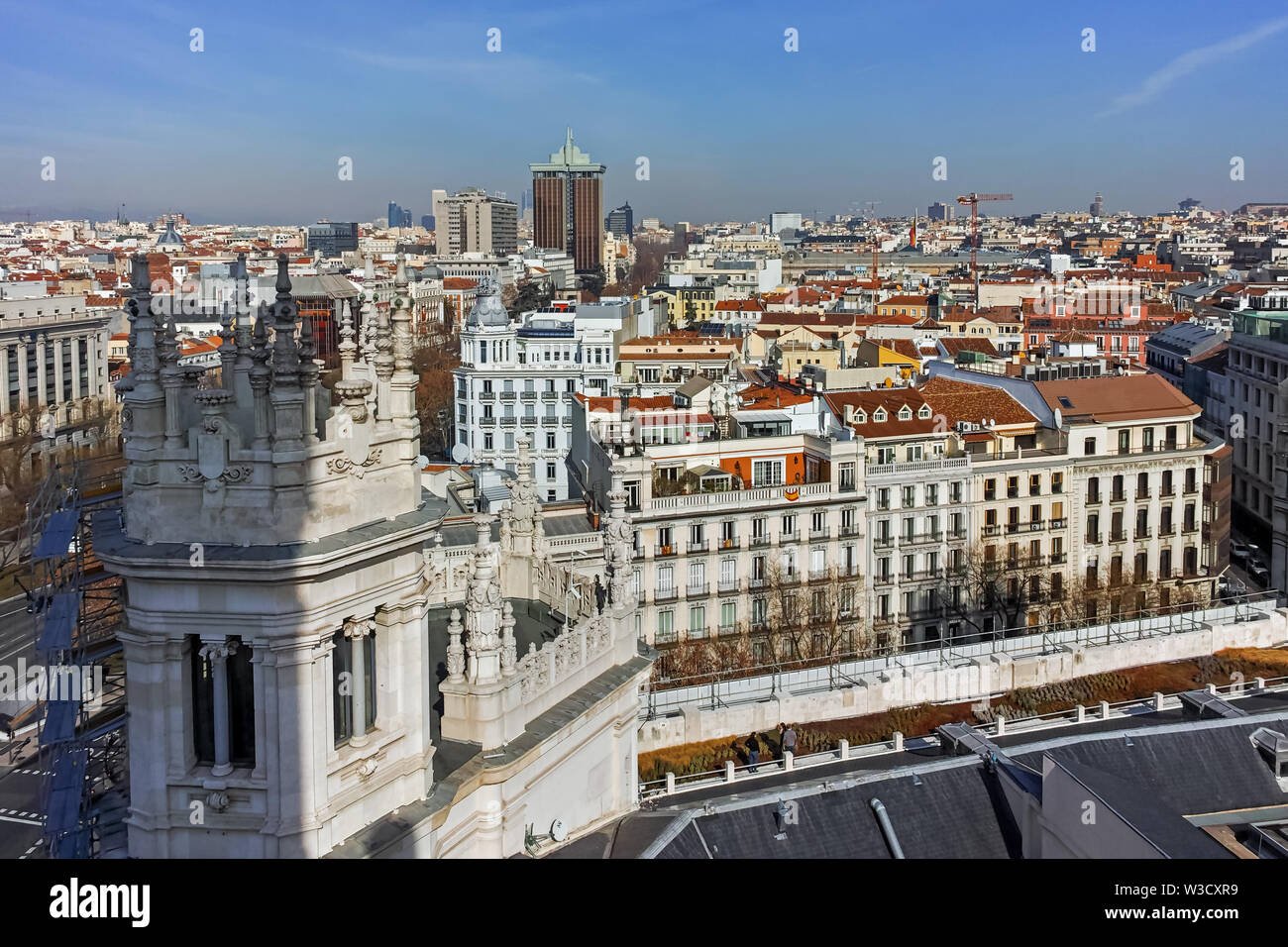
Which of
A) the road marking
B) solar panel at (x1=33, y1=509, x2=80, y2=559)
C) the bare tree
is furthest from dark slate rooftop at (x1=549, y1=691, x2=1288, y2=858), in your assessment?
the bare tree

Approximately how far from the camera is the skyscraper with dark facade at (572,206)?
16312cm

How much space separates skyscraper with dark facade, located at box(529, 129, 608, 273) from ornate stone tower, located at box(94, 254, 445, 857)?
151 m

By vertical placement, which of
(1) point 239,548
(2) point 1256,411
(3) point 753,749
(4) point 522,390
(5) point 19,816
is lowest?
(5) point 19,816

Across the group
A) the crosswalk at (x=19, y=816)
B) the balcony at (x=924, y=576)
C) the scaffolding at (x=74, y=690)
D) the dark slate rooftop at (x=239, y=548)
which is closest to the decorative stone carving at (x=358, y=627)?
the dark slate rooftop at (x=239, y=548)

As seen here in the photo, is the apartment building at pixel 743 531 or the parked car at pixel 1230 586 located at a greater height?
the apartment building at pixel 743 531

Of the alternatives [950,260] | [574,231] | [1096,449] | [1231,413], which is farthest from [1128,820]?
[574,231]

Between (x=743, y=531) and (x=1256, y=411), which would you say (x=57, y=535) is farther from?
(x=1256, y=411)

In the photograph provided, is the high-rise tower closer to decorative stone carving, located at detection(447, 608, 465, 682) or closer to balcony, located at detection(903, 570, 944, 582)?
decorative stone carving, located at detection(447, 608, 465, 682)

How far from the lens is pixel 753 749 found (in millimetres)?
19500

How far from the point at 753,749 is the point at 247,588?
1350 centimetres

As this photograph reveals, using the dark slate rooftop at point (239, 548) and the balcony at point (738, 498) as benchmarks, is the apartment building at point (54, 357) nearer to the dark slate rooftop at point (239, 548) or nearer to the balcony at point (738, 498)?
the balcony at point (738, 498)

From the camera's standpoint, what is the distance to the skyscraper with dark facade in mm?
163125

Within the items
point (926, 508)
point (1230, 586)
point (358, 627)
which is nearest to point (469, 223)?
point (1230, 586)

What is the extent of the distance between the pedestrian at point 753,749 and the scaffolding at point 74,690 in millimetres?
9934
